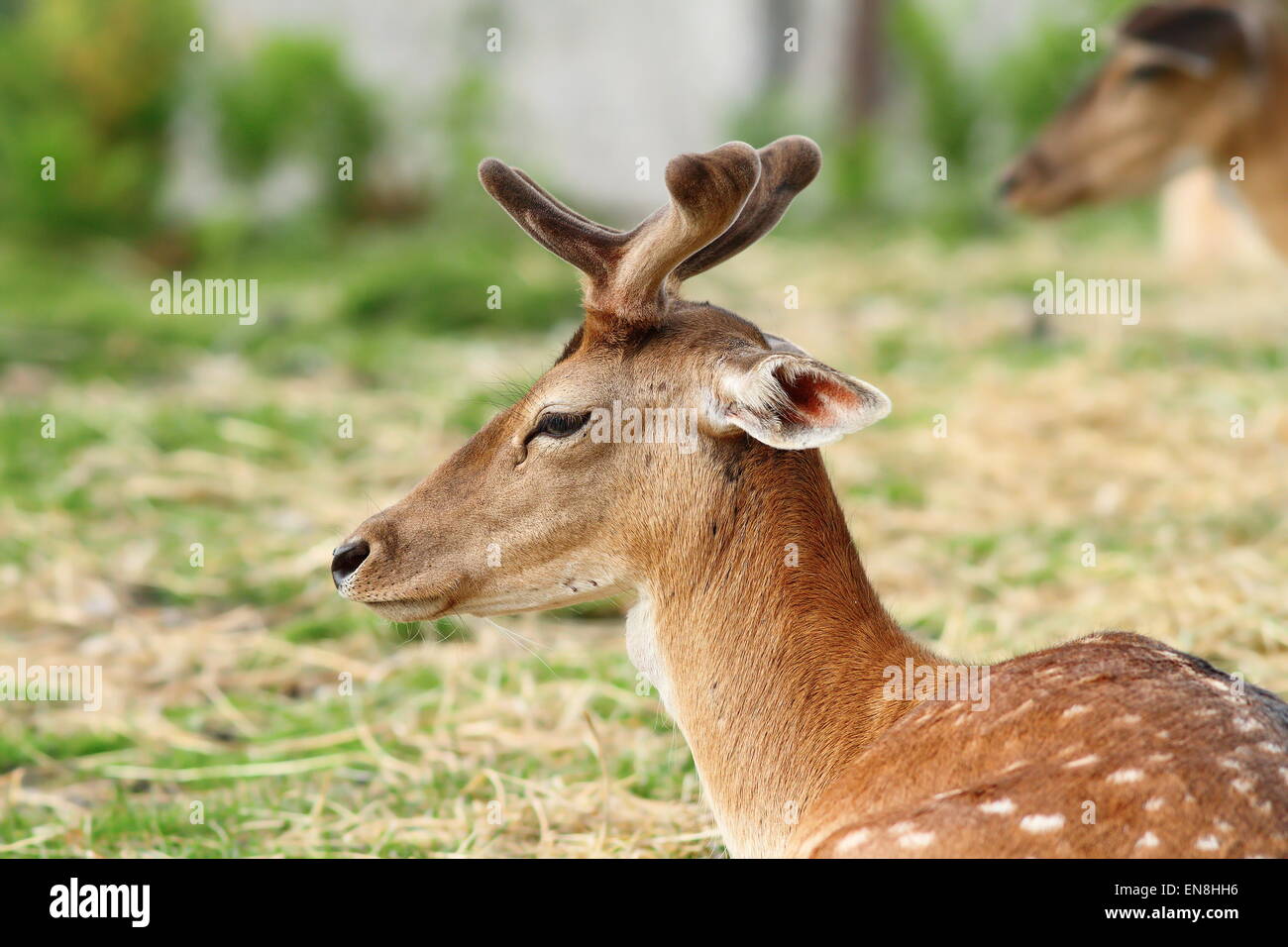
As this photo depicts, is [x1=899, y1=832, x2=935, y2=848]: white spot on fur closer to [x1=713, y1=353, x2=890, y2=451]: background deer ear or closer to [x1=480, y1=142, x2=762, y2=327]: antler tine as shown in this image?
[x1=713, y1=353, x2=890, y2=451]: background deer ear

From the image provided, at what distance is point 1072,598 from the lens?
532 centimetres

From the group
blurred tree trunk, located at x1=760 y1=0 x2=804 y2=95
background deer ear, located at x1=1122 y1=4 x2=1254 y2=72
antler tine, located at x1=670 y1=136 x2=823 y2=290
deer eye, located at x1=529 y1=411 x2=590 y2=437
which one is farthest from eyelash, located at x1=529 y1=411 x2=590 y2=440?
blurred tree trunk, located at x1=760 y1=0 x2=804 y2=95

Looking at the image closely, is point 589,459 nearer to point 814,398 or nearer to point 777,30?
point 814,398

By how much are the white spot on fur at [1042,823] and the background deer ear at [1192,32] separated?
232 inches

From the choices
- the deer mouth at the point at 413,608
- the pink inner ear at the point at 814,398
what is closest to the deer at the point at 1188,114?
the pink inner ear at the point at 814,398

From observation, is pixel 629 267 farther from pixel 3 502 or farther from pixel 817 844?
pixel 3 502

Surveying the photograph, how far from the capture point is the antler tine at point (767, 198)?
352 centimetres

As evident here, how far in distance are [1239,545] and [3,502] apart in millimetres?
4883

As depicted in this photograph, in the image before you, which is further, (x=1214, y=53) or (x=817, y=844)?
(x=1214, y=53)

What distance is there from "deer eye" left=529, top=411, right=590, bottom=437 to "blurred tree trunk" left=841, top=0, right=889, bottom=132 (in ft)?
43.6

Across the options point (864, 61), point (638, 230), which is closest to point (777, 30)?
point (864, 61)

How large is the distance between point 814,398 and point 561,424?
23.8 inches

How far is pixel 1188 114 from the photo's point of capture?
307 inches
